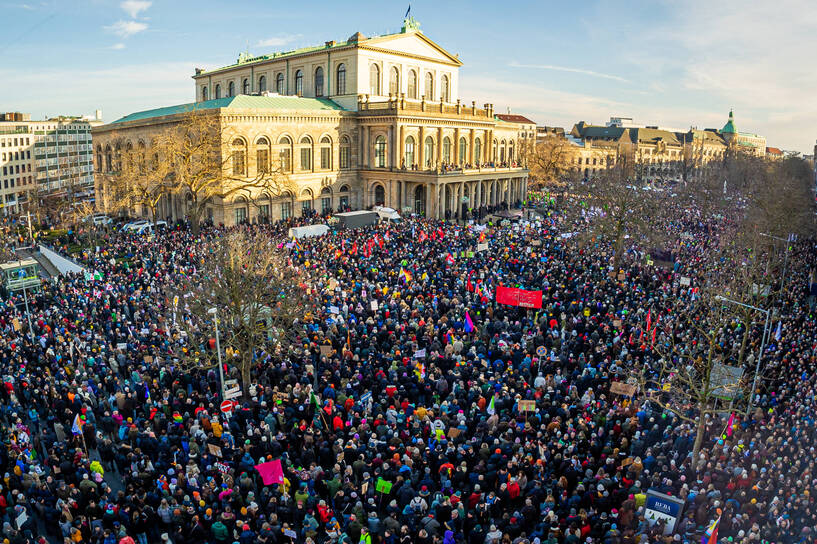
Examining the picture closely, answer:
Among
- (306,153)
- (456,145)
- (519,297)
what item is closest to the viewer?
(519,297)

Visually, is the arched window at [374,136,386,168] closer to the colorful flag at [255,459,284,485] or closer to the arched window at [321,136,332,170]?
the arched window at [321,136,332,170]

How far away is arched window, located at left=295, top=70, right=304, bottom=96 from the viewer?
64.0 meters

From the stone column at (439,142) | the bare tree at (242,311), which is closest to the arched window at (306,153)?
the stone column at (439,142)

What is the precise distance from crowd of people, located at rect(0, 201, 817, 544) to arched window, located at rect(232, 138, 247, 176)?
73.0 feet

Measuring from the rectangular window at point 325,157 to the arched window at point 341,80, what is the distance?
7670 millimetres

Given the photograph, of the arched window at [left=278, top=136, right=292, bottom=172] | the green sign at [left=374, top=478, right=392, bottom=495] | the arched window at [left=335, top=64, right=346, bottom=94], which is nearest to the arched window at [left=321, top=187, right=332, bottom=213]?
the arched window at [left=278, top=136, right=292, bottom=172]

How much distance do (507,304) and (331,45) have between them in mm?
44705

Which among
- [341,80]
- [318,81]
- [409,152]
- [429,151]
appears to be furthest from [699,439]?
[318,81]

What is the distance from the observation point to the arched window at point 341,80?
59.3 metres

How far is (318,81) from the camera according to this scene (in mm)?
62031

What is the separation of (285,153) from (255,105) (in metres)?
4.88

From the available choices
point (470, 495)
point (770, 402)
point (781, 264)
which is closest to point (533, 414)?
point (470, 495)

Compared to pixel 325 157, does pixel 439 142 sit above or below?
above

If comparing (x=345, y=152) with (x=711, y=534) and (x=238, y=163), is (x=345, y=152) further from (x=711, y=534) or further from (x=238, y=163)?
(x=711, y=534)
